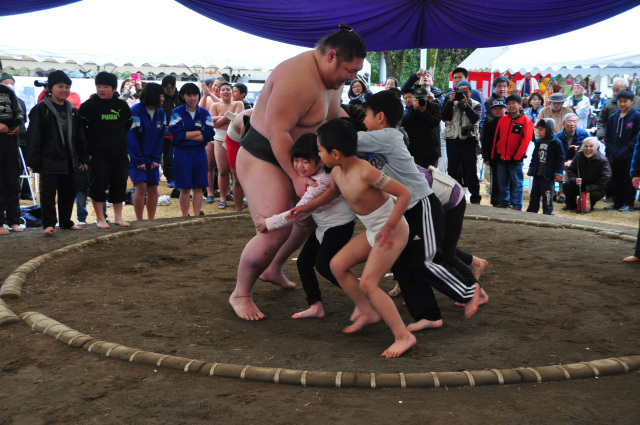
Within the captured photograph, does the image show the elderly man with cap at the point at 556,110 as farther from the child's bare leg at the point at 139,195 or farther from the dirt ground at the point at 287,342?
the child's bare leg at the point at 139,195

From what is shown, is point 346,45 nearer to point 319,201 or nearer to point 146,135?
point 319,201

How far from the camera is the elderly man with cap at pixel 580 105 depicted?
7688 millimetres

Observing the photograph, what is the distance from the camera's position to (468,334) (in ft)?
7.22

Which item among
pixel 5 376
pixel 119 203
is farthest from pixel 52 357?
pixel 119 203

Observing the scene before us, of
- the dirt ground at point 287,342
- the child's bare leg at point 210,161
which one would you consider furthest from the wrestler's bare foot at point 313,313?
the child's bare leg at point 210,161

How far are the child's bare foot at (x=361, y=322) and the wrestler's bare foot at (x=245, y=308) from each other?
364 mm

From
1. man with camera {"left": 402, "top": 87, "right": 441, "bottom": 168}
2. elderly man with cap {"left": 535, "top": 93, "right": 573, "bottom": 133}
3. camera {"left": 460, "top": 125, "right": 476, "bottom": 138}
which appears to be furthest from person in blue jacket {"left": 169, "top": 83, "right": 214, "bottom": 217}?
elderly man with cap {"left": 535, "top": 93, "right": 573, "bottom": 133}

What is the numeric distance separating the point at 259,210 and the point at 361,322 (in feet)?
1.88

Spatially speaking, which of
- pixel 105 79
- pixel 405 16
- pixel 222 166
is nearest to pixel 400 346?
pixel 105 79

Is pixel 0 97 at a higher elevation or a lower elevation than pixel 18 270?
higher

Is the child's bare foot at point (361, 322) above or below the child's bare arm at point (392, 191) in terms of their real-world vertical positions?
below

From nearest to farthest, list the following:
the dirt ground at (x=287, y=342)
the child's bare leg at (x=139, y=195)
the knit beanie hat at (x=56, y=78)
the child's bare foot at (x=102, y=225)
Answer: the dirt ground at (x=287, y=342) < the knit beanie hat at (x=56, y=78) < the child's bare foot at (x=102, y=225) < the child's bare leg at (x=139, y=195)

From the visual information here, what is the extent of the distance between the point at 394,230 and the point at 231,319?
2.48 ft

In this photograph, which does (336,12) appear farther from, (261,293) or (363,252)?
(363,252)
